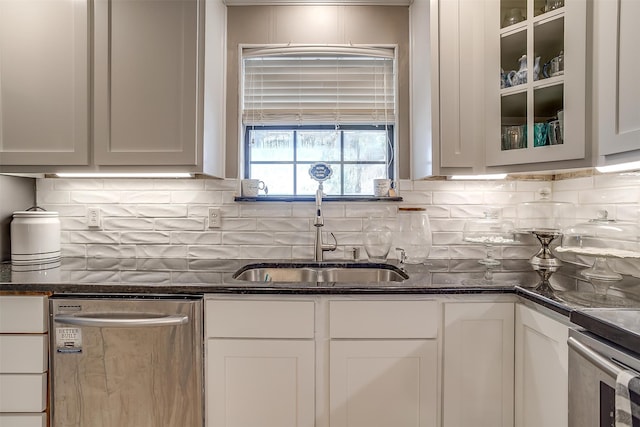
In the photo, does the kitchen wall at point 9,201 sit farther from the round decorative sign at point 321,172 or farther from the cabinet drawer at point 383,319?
the cabinet drawer at point 383,319

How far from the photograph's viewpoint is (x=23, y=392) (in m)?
1.35

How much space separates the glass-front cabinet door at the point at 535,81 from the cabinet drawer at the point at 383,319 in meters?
0.83

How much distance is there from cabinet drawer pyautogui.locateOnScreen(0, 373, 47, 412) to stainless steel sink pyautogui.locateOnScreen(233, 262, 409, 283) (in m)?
0.92

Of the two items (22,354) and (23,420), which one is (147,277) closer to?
(22,354)

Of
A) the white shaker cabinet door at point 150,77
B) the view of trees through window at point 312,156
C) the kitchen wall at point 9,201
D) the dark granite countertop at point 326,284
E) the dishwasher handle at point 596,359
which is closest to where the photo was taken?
the dishwasher handle at point 596,359

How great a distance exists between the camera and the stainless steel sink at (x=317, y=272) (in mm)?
1822

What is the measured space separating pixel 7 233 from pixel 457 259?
249 cm

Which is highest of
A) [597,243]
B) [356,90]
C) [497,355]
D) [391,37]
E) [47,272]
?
[391,37]

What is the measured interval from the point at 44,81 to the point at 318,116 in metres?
1.40

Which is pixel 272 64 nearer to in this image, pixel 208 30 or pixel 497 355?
pixel 208 30

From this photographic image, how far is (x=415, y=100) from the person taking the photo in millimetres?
1915

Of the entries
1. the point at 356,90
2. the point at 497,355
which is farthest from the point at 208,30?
the point at 497,355

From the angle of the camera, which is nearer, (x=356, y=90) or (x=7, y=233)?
(x=7, y=233)

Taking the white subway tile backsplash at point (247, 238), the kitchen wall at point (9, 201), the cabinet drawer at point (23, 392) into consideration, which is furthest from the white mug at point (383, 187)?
the kitchen wall at point (9, 201)
